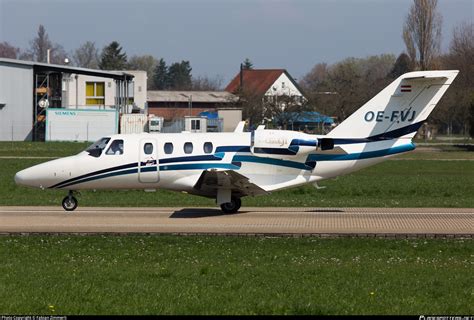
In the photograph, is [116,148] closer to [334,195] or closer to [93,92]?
[334,195]

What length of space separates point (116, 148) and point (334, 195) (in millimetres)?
10833

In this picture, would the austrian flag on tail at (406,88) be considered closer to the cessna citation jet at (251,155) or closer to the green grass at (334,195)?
the cessna citation jet at (251,155)

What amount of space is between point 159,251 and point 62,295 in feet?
14.2

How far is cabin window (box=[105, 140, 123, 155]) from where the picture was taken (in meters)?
24.4

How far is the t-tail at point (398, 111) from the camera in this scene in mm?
23422

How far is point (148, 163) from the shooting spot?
79.4 ft

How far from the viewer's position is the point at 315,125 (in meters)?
91.6

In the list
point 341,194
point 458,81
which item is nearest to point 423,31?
point 458,81

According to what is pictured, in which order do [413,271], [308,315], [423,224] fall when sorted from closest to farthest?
[308,315]
[413,271]
[423,224]

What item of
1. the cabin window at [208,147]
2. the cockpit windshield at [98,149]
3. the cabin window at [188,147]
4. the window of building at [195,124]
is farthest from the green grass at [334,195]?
the window of building at [195,124]

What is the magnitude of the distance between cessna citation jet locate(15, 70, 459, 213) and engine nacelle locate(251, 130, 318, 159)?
26 mm

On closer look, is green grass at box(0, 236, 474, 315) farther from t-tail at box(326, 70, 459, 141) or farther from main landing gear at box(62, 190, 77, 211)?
t-tail at box(326, 70, 459, 141)

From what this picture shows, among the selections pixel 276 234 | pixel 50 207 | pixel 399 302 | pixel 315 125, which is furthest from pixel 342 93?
pixel 399 302

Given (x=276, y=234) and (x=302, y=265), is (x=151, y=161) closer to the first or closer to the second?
(x=276, y=234)
